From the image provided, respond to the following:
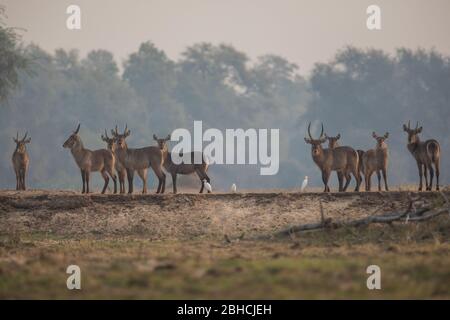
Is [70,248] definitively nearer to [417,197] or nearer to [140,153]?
[140,153]

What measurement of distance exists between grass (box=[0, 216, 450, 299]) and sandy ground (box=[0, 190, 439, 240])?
81.8 inches

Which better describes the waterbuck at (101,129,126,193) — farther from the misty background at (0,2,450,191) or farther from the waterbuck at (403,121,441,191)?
the misty background at (0,2,450,191)

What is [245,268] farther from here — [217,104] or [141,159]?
[217,104]

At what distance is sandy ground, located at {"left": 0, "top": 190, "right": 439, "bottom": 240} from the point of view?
22922mm

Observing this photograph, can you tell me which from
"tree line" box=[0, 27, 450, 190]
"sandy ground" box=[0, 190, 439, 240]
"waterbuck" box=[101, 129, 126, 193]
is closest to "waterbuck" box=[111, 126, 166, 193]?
"waterbuck" box=[101, 129, 126, 193]

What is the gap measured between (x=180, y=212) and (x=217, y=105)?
46844mm

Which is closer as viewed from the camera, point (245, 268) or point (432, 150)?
point (245, 268)

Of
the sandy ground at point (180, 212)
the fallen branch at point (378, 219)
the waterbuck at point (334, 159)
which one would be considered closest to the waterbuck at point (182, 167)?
the sandy ground at point (180, 212)

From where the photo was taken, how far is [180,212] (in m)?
23.7

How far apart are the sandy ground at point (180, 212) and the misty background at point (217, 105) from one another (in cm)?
3042

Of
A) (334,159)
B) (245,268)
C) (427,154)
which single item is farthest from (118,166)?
(245,268)

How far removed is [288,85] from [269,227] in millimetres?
68642
